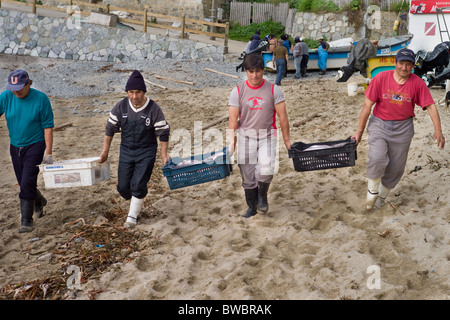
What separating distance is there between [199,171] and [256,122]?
0.85 meters

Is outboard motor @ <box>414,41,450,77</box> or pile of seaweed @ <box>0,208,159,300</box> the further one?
outboard motor @ <box>414,41,450,77</box>

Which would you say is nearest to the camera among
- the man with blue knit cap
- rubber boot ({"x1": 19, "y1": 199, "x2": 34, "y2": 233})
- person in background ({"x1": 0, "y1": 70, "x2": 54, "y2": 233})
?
the man with blue knit cap

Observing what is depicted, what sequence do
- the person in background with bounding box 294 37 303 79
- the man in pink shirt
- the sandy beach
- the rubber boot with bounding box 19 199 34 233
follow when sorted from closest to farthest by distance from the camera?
the sandy beach < the man in pink shirt < the rubber boot with bounding box 19 199 34 233 < the person in background with bounding box 294 37 303 79

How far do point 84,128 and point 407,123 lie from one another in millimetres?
8870

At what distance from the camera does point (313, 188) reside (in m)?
6.71

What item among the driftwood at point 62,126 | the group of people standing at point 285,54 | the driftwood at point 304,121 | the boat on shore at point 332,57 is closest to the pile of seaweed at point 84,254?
the driftwood at point 304,121

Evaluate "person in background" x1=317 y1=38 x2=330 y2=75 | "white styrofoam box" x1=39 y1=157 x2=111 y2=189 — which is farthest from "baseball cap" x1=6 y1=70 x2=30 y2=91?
"person in background" x1=317 y1=38 x2=330 y2=75

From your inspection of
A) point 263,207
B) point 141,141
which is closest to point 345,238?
point 263,207

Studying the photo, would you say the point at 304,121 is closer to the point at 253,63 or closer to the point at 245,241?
the point at 253,63

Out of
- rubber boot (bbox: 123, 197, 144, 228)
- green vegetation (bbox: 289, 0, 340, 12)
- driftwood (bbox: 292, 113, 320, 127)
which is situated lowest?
rubber boot (bbox: 123, 197, 144, 228)

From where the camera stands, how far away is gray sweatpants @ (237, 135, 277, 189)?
5.45m

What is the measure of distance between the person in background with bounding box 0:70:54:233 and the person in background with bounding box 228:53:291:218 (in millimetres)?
2242

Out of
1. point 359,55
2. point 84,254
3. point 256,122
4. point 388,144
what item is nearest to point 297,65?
point 359,55

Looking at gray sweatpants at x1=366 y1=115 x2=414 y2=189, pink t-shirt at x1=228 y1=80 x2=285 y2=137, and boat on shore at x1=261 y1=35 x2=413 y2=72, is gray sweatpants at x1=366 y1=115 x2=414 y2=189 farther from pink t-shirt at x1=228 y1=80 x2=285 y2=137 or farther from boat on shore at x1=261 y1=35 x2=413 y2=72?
boat on shore at x1=261 y1=35 x2=413 y2=72
